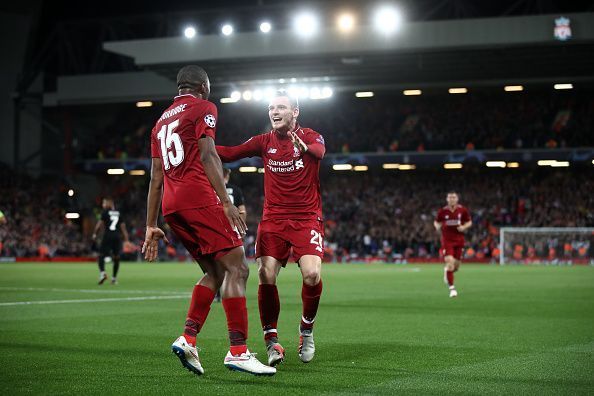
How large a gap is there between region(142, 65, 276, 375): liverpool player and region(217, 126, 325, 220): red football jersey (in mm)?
1533

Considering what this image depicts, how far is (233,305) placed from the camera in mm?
7160

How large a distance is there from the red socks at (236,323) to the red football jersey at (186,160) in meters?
0.85

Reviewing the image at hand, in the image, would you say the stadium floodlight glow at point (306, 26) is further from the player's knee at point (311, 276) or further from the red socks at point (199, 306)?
the red socks at point (199, 306)

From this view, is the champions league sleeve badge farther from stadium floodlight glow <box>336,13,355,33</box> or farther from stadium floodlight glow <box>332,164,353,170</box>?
stadium floodlight glow <box>332,164,353,170</box>

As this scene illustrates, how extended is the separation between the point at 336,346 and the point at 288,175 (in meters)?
2.07

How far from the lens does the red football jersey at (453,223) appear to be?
19859 mm

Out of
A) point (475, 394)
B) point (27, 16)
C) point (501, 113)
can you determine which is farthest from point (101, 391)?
point (27, 16)

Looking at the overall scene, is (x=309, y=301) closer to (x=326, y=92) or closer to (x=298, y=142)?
(x=298, y=142)

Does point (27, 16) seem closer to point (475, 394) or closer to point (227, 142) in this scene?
point (227, 142)

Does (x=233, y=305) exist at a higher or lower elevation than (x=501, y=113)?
lower

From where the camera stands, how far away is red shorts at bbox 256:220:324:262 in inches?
337

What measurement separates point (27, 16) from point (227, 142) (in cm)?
1480

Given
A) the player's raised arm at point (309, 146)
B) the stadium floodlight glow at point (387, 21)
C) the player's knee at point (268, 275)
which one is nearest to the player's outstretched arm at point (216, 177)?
the player's raised arm at point (309, 146)

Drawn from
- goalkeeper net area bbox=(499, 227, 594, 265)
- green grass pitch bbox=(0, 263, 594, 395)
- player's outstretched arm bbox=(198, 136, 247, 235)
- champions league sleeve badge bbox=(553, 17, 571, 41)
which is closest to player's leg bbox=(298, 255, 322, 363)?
green grass pitch bbox=(0, 263, 594, 395)
